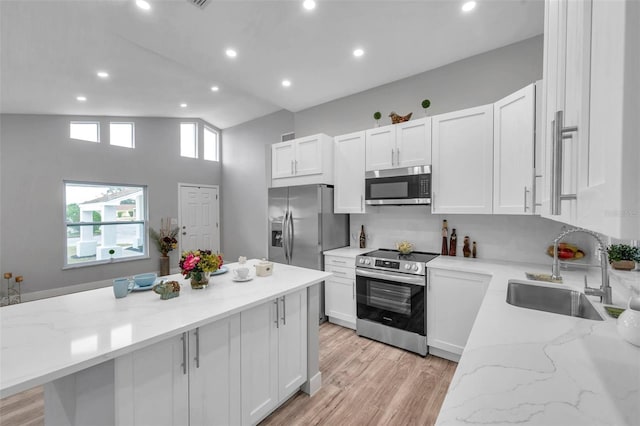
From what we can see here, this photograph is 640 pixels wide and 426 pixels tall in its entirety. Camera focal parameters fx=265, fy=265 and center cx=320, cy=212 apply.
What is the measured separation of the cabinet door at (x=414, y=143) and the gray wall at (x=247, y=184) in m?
2.72

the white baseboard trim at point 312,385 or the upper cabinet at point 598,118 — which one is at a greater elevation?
the upper cabinet at point 598,118

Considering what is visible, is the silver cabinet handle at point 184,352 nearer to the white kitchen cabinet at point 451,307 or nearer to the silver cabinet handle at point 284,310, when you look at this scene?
the silver cabinet handle at point 284,310

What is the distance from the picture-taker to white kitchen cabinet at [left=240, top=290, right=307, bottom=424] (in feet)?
5.28

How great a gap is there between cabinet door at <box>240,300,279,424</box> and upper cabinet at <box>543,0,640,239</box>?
156cm

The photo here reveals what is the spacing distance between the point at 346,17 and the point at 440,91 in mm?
1427

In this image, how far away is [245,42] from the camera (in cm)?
277

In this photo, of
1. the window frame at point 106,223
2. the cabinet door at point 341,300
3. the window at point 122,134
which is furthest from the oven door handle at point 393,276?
the window at point 122,134

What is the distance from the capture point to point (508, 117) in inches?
91.2

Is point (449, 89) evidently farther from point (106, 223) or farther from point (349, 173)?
point (106, 223)

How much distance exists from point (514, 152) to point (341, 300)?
231 cm

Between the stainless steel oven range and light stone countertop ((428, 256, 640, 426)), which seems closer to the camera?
light stone countertop ((428, 256, 640, 426))

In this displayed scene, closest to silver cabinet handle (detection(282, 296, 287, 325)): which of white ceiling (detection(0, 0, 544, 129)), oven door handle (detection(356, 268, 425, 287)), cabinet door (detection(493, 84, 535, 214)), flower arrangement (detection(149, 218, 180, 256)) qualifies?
oven door handle (detection(356, 268, 425, 287))

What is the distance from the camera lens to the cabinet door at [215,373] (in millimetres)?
1368

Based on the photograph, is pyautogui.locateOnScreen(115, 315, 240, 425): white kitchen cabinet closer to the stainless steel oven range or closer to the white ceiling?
the stainless steel oven range
